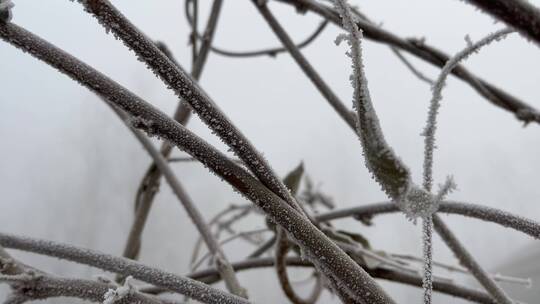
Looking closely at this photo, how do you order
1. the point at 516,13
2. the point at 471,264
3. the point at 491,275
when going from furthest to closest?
1. the point at 491,275
2. the point at 471,264
3. the point at 516,13

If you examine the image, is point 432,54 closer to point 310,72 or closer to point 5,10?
point 310,72

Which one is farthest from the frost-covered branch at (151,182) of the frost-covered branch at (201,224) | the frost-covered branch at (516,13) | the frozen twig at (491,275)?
the frost-covered branch at (516,13)

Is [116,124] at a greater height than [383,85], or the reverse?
[383,85]

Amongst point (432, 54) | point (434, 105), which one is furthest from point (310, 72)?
point (434, 105)

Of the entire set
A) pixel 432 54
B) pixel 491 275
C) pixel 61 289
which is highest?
pixel 432 54

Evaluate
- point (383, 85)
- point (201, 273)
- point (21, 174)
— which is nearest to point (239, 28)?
point (383, 85)

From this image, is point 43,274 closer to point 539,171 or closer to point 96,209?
point 96,209
